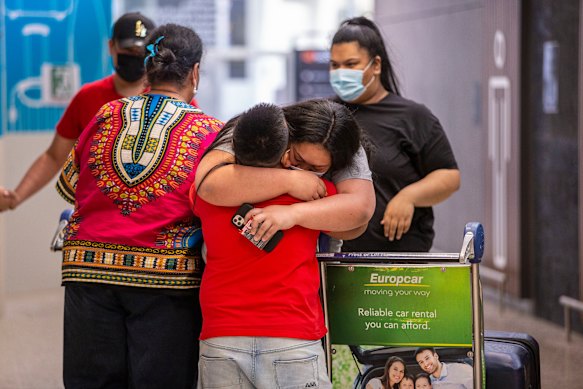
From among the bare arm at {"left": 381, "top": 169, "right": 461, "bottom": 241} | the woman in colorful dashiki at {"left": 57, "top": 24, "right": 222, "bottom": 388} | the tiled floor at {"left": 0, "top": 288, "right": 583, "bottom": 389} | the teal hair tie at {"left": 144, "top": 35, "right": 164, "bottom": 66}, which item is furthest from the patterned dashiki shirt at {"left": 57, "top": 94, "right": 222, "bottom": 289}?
the tiled floor at {"left": 0, "top": 288, "right": 583, "bottom": 389}

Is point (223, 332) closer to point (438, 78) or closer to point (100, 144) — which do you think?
point (100, 144)

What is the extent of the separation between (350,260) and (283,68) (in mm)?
10260

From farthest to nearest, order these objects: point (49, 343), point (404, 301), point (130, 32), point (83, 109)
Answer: point (49, 343) < point (83, 109) < point (130, 32) < point (404, 301)

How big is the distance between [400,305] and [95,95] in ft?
5.77

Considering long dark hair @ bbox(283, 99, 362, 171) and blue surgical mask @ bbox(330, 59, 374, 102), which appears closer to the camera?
long dark hair @ bbox(283, 99, 362, 171)

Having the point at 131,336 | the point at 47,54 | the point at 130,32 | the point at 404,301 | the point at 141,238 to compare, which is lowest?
the point at 131,336

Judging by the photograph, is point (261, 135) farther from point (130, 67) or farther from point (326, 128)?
point (130, 67)

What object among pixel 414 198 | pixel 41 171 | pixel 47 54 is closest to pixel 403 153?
pixel 414 198

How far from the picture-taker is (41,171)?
3691mm

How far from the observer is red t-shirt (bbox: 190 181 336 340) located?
7.73 feet

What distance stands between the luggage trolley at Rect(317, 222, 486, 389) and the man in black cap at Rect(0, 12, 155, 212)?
136 cm

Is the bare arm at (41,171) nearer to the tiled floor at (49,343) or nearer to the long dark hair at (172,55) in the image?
the long dark hair at (172,55)

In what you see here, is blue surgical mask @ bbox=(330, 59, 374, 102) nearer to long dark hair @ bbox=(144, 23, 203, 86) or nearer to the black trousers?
long dark hair @ bbox=(144, 23, 203, 86)

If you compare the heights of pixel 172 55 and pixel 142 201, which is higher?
pixel 172 55
